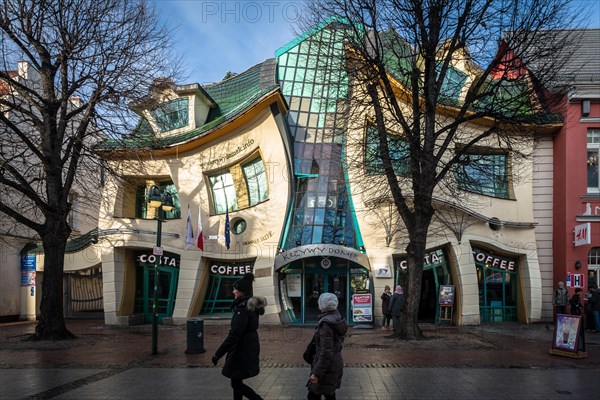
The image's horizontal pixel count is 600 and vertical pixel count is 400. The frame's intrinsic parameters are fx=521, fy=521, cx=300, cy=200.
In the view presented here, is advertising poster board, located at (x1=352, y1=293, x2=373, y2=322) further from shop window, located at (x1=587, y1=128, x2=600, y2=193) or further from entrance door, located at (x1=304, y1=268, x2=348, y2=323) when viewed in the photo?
shop window, located at (x1=587, y1=128, x2=600, y2=193)

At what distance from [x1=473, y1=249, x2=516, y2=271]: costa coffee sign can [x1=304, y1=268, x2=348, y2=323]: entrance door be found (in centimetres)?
530

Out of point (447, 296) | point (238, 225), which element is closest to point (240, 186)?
point (238, 225)

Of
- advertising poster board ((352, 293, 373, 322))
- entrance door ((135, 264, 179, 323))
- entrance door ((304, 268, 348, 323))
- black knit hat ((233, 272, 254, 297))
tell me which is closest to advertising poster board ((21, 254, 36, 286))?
entrance door ((135, 264, 179, 323))

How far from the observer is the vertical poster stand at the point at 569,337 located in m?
11.7

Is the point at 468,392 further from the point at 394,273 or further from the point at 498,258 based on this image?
the point at 498,258

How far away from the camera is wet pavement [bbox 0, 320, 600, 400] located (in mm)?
8445

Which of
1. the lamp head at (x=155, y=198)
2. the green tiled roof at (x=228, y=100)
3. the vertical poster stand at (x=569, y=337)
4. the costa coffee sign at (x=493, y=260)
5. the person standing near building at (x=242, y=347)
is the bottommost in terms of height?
the vertical poster stand at (x=569, y=337)

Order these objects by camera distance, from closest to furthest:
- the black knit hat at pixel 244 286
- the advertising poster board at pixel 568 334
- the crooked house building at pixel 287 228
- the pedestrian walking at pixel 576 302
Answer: the black knit hat at pixel 244 286
the advertising poster board at pixel 568 334
the pedestrian walking at pixel 576 302
the crooked house building at pixel 287 228

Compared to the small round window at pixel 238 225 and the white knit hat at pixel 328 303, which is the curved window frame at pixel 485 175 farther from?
the white knit hat at pixel 328 303

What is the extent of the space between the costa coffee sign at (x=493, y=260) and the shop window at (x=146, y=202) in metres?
12.4

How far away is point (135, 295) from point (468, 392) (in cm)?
1772

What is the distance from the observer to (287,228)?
20.3m

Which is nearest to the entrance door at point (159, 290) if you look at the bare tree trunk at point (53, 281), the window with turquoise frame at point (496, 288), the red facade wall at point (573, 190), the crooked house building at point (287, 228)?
the crooked house building at point (287, 228)

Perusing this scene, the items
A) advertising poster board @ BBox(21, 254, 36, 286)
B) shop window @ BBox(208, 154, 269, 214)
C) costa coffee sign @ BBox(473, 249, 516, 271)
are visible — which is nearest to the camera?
costa coffee sign @ BBox(473, 249, 516, 271)
